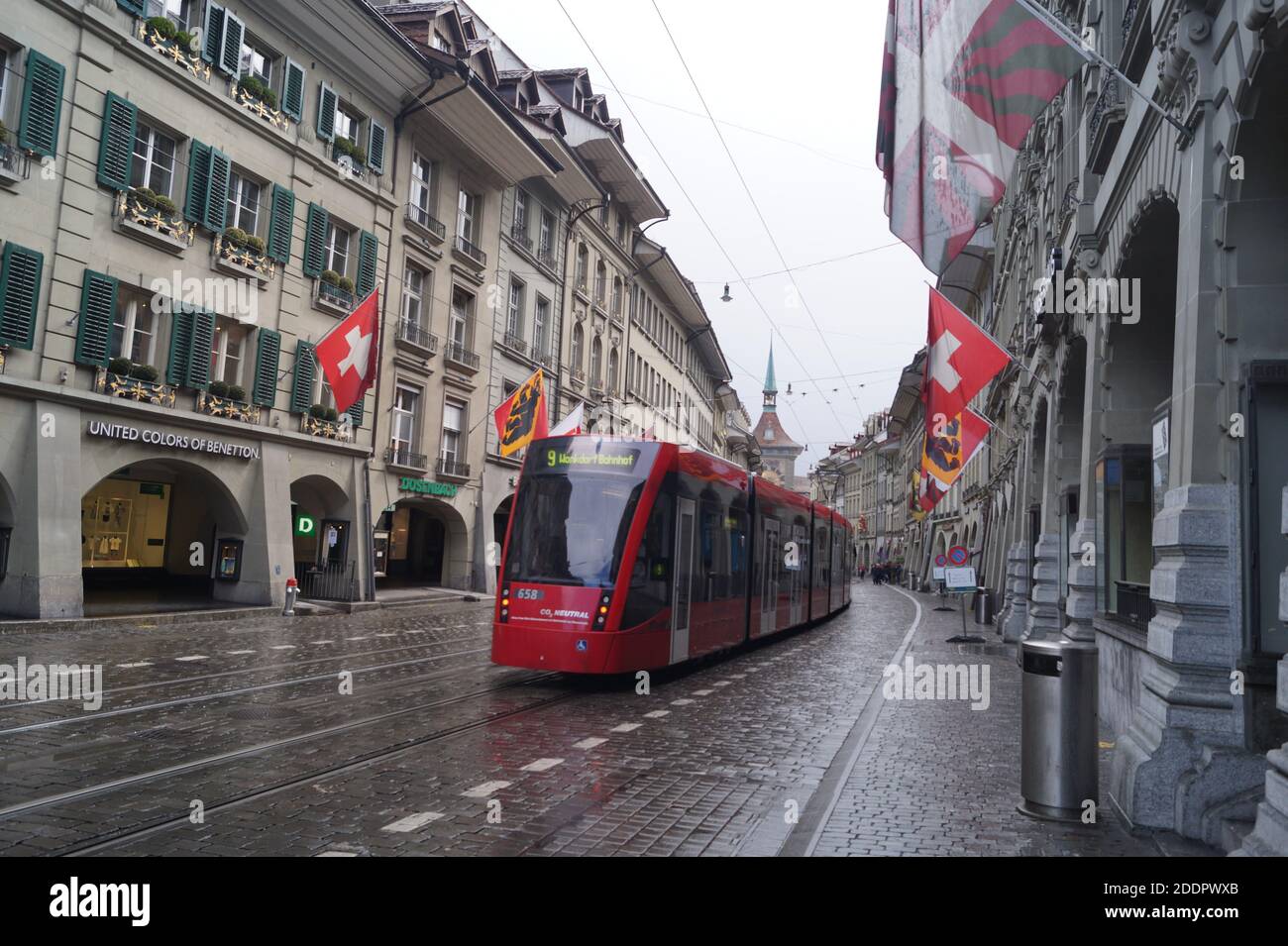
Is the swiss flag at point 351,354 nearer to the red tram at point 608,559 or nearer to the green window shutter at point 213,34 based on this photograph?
the green window shutter at point 213,34

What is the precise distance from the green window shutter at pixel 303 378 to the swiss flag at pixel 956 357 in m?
14.2

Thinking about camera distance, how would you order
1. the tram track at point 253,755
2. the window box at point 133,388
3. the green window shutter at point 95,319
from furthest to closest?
the window box at point 133,388, the green window shutter at point 95,319, the tram track at point 253,755

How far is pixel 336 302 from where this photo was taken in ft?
76.2

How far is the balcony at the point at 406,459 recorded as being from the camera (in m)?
25.8

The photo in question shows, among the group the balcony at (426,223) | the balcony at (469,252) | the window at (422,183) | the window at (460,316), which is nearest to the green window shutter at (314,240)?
the balcony at (426,223)

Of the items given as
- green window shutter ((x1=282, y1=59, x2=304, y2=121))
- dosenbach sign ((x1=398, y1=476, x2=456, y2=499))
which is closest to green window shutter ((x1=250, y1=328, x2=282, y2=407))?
green window shutter ((x1=282, y1=59, x2=304, y2=121))

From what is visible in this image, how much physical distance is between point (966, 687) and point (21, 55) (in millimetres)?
17186

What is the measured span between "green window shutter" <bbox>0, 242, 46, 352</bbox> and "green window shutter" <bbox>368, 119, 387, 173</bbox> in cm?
1027

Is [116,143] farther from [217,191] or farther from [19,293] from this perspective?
[19,293]

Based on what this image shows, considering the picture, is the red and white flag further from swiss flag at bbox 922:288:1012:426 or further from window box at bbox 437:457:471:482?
window box at bbox 437:457:471:482

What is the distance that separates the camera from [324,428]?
2303 cm

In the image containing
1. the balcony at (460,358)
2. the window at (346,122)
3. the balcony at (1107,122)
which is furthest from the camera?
the balcony at (460,358)

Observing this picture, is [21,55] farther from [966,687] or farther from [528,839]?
[966,687]

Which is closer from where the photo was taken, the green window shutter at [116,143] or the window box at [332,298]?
the green window shutter at [116,143]
